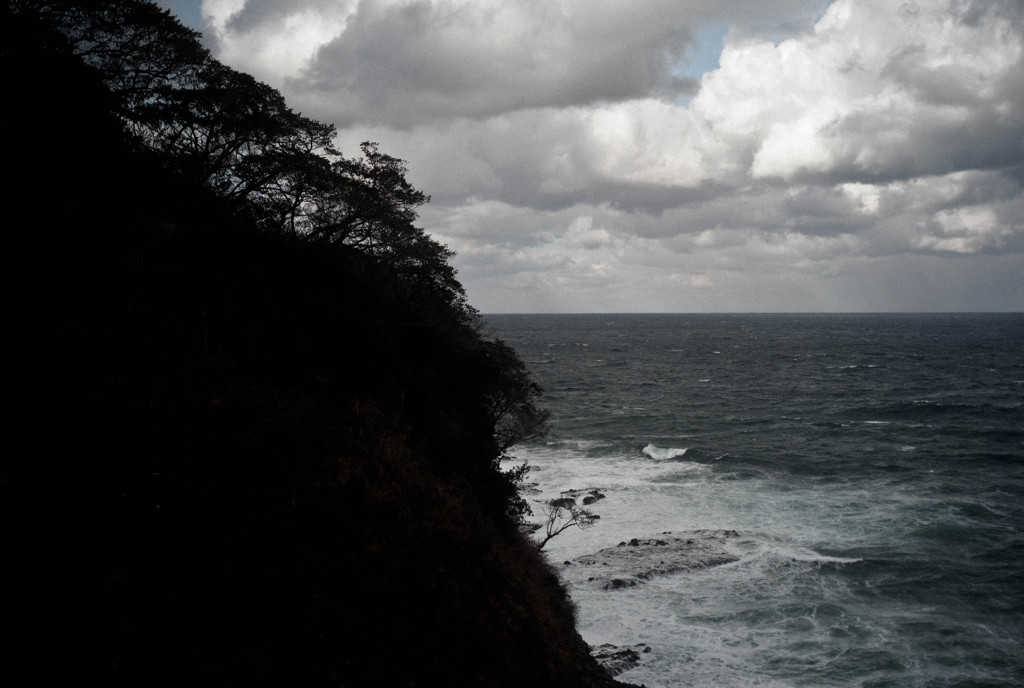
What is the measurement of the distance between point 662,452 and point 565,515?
59.4 feet

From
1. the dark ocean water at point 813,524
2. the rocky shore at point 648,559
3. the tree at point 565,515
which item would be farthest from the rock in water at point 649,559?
the tree at point 565,515

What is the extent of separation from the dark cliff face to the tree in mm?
15625

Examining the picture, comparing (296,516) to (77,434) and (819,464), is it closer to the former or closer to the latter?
(77,434)

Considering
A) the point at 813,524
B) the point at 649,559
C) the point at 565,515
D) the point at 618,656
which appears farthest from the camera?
the point at 565,515

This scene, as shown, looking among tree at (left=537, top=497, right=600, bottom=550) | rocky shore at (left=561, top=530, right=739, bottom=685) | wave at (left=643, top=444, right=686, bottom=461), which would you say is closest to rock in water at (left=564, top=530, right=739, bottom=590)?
rocky shore at (left=561, top=530, right=739, bottom=685)

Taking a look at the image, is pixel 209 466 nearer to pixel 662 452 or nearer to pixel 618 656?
pixel 618 656

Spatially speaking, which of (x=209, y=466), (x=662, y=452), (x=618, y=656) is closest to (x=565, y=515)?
(x=618, y=656)

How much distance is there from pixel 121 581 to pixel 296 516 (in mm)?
3745

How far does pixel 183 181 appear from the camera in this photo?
17.5m

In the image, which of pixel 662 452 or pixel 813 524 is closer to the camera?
pixel 813 524

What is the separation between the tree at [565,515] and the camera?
118ft

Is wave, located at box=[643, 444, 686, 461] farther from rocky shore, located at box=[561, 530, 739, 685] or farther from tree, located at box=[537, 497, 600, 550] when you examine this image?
rocky shore, located at box=[561, 530, 739, 685]

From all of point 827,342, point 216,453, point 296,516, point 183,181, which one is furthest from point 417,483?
point 827,342

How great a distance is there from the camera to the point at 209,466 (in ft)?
39.4
